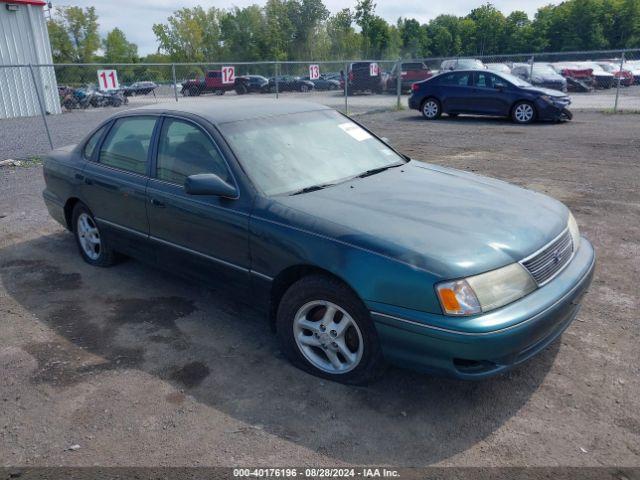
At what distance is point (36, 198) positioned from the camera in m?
8.13

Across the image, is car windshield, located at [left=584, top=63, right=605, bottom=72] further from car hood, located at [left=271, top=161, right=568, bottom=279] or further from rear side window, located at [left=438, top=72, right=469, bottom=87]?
car hood, located at [left=271, top=161, right=568, bottom=279]

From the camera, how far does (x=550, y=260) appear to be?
10.4ft

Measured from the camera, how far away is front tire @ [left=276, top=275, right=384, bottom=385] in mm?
3035

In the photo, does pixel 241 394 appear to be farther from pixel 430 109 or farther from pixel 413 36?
pixel 413 36

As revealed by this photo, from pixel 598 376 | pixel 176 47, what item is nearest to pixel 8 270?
pixel 598 376

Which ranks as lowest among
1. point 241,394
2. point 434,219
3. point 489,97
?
point 241,394

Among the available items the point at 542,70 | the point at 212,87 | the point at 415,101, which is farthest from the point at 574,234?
the point at 542,70

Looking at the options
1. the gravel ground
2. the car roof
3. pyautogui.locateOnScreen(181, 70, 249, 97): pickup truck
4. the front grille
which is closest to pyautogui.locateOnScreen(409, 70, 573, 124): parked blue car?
the gravel ground

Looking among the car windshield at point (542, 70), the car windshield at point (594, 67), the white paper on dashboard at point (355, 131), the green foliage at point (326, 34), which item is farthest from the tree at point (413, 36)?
the white paper on dashboard at point (355, 131)

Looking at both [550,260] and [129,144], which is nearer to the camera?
[550,260]

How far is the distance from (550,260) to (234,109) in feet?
8.40

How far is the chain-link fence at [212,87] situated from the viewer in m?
17.1

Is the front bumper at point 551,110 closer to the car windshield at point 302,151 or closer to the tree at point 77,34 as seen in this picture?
the car windshield at point 302,151

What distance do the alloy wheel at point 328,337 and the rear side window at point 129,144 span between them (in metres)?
1.99
